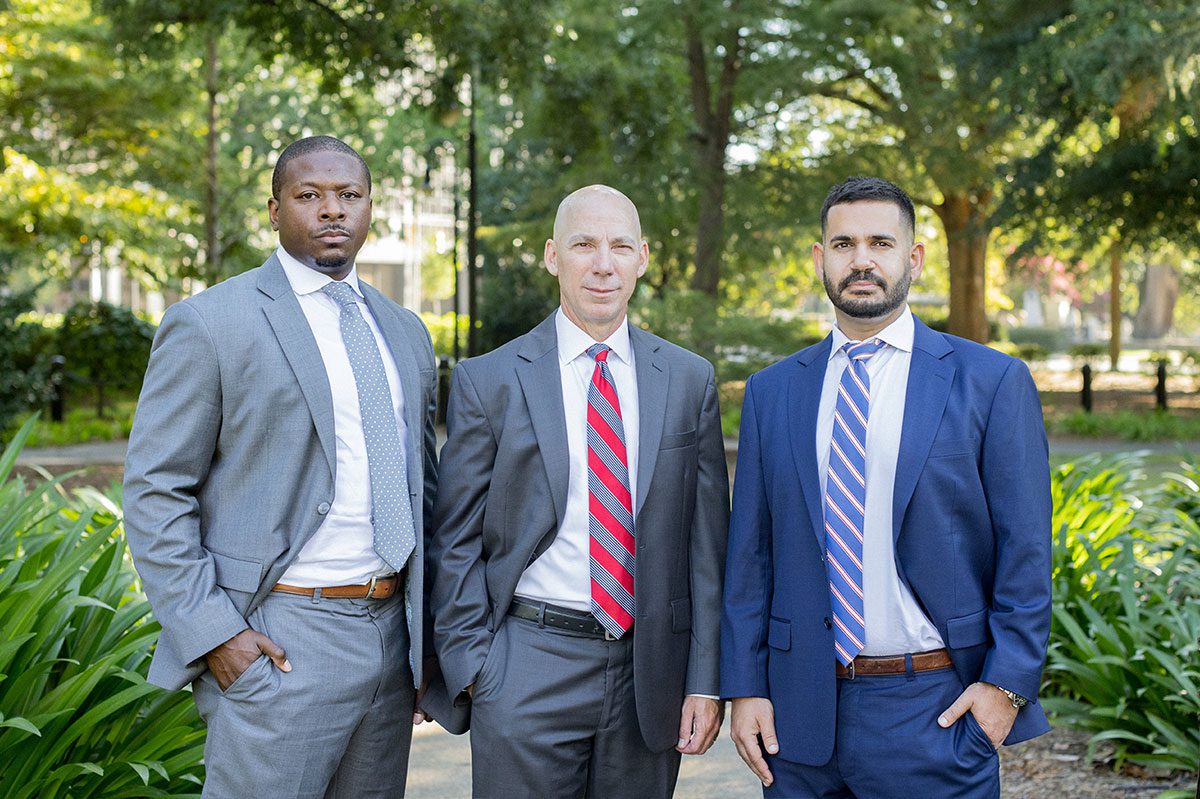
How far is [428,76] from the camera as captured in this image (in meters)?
13.7

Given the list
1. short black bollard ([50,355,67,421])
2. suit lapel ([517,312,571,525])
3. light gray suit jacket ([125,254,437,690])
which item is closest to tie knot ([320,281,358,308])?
light gray suit jacket ([125,254,437,690])

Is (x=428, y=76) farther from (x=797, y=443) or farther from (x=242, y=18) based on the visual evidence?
(x=797, y=443)

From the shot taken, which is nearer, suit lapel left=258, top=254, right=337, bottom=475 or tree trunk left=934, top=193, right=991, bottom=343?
suit lapel left=258, top=254, right=337, bottom=475

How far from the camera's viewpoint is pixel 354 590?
298 centimetres

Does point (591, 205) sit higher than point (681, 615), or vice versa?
point (591, 205)

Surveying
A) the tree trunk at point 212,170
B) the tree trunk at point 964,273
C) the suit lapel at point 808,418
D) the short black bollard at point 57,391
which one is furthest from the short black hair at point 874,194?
the tree trunk at point 964,273

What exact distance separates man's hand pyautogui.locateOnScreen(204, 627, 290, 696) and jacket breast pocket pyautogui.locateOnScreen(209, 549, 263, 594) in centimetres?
10

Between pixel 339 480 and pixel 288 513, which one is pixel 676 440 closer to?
pixel 339 480

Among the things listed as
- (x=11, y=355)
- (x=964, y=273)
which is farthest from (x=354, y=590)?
(x=964, y=273)

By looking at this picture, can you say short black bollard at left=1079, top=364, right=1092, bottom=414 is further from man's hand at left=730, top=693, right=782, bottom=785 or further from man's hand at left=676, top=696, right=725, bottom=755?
man's hand at left=730, top=693, right=782, bottom=785

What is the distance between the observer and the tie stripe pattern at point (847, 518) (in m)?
2.85

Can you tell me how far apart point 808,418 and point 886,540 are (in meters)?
0.36

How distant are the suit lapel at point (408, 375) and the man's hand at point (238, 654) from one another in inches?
21.6

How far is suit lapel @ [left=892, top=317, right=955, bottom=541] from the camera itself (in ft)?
9.21
